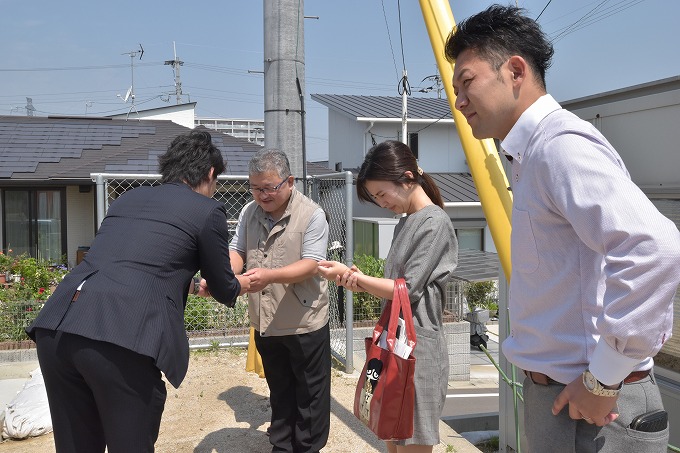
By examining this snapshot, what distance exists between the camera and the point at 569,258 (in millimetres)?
1270

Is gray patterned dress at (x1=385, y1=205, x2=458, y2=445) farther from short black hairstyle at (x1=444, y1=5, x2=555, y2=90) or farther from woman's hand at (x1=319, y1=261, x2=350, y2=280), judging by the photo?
short black hairstyle at (x1=444, y1=5, x2=555, y2=90)

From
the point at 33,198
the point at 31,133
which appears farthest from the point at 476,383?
the point at 31,133

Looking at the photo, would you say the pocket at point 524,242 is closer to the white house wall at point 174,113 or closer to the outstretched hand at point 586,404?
the outstretched hand at point 586,404

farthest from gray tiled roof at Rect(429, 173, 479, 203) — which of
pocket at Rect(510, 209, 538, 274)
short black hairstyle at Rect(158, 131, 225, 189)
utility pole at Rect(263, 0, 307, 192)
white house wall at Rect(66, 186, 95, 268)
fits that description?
pocket at Rect(510, 209, 538, 274)

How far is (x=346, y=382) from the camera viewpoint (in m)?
4.92

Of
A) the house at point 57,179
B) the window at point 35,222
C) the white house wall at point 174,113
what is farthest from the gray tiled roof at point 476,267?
the white house wall at point 174,113

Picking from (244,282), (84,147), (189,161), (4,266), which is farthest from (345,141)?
(189,161)

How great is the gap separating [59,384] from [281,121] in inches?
105

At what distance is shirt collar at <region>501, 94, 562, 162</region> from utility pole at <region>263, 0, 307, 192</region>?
10.1ft

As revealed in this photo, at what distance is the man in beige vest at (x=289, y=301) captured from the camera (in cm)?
315

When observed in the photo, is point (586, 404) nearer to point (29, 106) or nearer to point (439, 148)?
point (439, 148)

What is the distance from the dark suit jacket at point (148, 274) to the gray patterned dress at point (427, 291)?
2.44 feet

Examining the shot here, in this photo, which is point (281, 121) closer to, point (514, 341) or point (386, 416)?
point (386, 416)

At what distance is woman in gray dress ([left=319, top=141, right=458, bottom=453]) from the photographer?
240 centimetres
